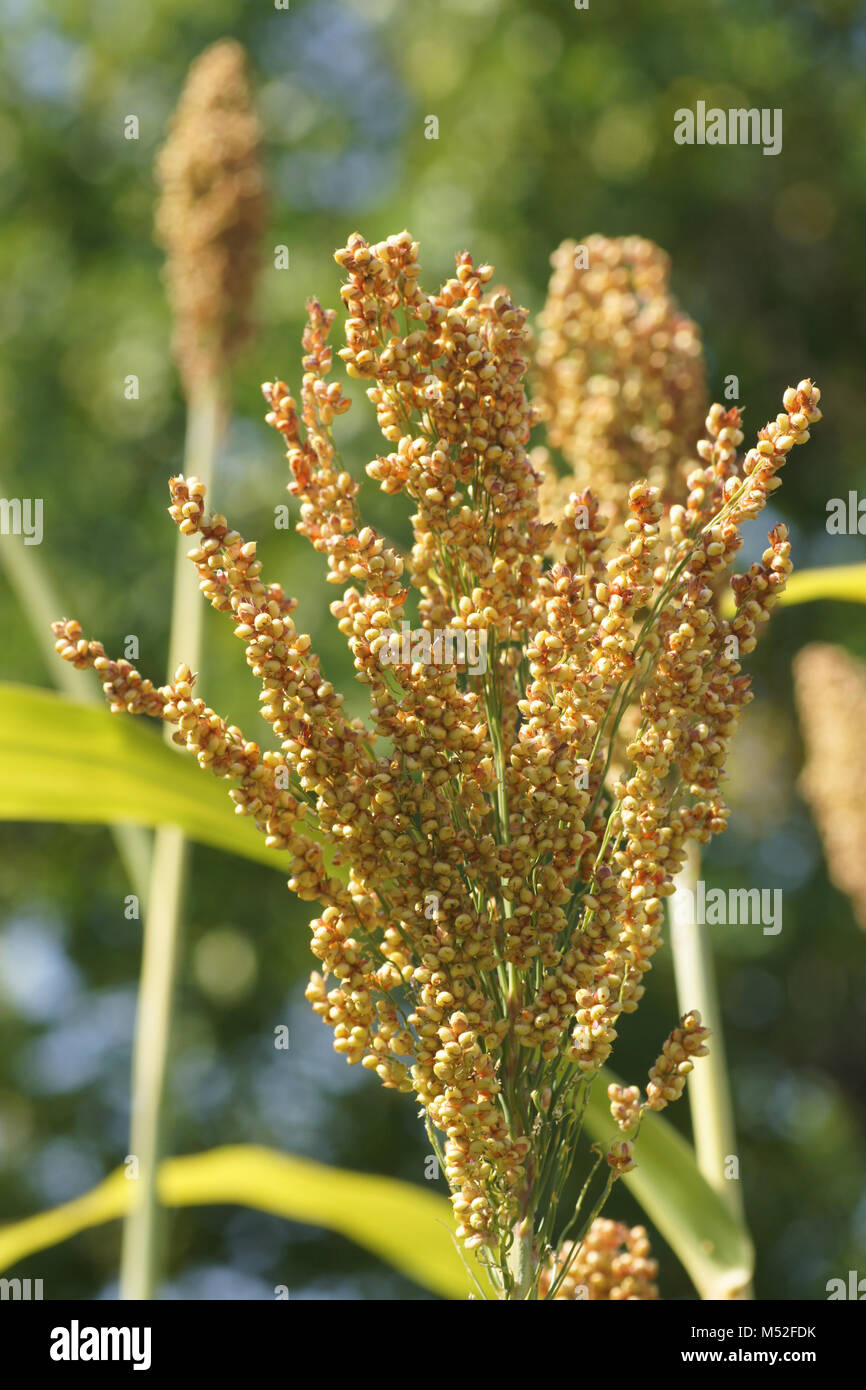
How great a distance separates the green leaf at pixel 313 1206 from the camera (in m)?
1.86

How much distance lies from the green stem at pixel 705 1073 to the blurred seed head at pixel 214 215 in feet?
5.11

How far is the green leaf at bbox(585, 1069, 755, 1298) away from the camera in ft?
4.26

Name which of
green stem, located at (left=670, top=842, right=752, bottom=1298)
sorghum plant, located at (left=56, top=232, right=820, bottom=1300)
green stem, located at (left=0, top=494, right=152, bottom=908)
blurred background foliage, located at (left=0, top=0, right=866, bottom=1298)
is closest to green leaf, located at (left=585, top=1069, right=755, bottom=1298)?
green stem, located at (left=670, top=842, right=752, bottom=1298)

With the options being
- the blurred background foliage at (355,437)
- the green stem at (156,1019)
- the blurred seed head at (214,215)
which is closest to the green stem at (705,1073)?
the green stem at (156,1019)

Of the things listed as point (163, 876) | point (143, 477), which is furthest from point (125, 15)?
point (163, 876)

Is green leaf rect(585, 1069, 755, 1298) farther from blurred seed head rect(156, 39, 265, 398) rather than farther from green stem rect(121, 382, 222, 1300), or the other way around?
blurred seed head rect(156, 39, 265, 398)

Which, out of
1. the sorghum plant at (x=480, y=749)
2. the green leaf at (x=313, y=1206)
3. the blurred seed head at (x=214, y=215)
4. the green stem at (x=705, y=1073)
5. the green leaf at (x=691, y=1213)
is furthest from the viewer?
the blurred seed head at (x=214, y=215)

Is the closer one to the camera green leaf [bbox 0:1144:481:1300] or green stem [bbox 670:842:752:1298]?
green stem [bbox 670:842:752:1298]

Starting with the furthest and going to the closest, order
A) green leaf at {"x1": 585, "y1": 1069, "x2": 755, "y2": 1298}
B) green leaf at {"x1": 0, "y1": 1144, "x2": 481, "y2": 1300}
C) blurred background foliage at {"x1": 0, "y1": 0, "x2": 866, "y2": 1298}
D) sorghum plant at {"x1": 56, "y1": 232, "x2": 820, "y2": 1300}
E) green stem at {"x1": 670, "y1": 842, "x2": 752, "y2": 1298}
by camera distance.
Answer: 1. blurred background foliage at {"x1": 0, "y1": 0, "x2": 866, "y2": 1298}
2. green leaf at {"x1": 0, "y1": 1144, "x2": 481, "y2": 1300}
3. green stem at {"x1": 670, "y1": 842, "x2": 752, "y2": 1298}
4. green leaf at {"x1": 585, "y1": 1069, "x2": 755, "y2": 1298}
5. sorghum plant at {"x1": 56, "y1": 232, "x2": 820, "y2": 1300}

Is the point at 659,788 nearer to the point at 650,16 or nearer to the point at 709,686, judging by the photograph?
the point at 709,686

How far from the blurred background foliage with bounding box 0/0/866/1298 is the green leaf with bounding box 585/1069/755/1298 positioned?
12.6ft

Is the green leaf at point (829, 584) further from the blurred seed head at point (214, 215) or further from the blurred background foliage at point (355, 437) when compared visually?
the blurred background foliage at point (355, 437)
